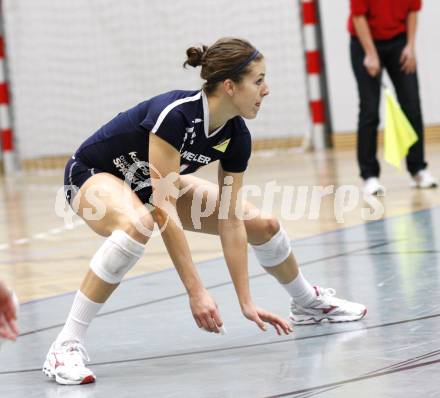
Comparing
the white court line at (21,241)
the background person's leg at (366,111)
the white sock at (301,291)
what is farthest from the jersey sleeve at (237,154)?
the background person's leg at (366,111)

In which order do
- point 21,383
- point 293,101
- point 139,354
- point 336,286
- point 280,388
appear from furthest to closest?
point 293,101, point 336,286, point 139,354, point 21,383, point 280,388

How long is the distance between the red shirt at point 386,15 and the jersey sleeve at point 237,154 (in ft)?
11.4

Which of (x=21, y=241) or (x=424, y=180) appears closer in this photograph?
(x=21, y=241)

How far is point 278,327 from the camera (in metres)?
3.10

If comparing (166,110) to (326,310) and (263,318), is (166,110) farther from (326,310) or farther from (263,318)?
(326,310)

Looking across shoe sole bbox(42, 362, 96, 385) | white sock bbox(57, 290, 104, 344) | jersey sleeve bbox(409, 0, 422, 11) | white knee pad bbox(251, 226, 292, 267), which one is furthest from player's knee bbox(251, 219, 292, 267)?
jersey sleeve bbox(409, 0, 422, 11)

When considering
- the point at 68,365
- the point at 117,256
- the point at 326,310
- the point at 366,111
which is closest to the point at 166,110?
the point at 117,256

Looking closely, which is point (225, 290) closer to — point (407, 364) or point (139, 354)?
point (139, 354)

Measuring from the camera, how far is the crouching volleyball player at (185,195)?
307cm

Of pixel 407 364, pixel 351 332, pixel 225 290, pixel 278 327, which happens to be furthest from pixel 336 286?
pixel 407 364

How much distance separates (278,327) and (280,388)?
42 centimetres

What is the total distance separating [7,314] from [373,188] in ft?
15.2

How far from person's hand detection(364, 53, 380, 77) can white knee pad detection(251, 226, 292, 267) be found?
11.0ft

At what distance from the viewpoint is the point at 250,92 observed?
10.5 ft
